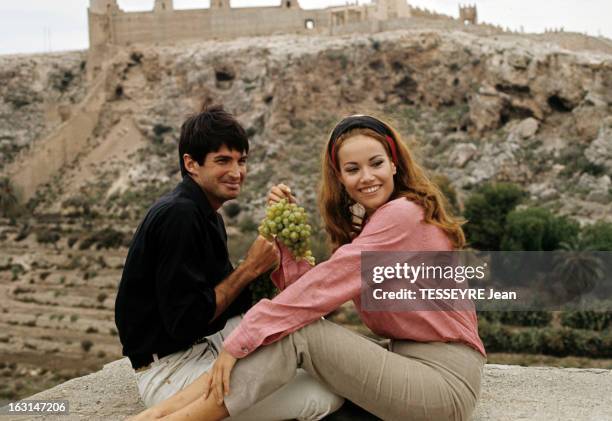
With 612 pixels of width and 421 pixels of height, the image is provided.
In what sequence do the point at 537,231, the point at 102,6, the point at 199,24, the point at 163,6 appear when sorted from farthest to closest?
the point at 102,6
the point at 199,24
the point at 163,6
the point at 537,231

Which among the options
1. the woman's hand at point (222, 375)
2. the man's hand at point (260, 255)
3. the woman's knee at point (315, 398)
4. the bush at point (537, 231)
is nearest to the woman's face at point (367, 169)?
the man's hand at point (260, 255)

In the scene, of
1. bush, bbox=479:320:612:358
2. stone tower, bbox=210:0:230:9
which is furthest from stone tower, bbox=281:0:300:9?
bush, bbox=479:320:612:358

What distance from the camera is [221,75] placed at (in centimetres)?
3475

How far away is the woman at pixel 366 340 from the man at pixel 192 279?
0.87 ft

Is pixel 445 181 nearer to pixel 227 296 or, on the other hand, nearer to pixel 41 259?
pixel 41 259

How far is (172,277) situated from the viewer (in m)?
2.99

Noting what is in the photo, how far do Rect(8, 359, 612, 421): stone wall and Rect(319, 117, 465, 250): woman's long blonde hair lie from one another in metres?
1.13

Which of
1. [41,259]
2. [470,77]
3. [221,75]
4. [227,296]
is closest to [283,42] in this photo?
[221,75]

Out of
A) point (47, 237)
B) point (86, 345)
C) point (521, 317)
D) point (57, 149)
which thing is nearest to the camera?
point (86, 345)

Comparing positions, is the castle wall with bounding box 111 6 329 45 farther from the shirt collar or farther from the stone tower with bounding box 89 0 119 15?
the shirt collar

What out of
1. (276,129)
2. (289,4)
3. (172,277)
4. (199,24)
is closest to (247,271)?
(172,277)

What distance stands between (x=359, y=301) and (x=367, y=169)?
0.61 meters

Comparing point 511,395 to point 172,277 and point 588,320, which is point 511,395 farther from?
point 588,320

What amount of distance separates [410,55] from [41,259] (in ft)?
60.9
